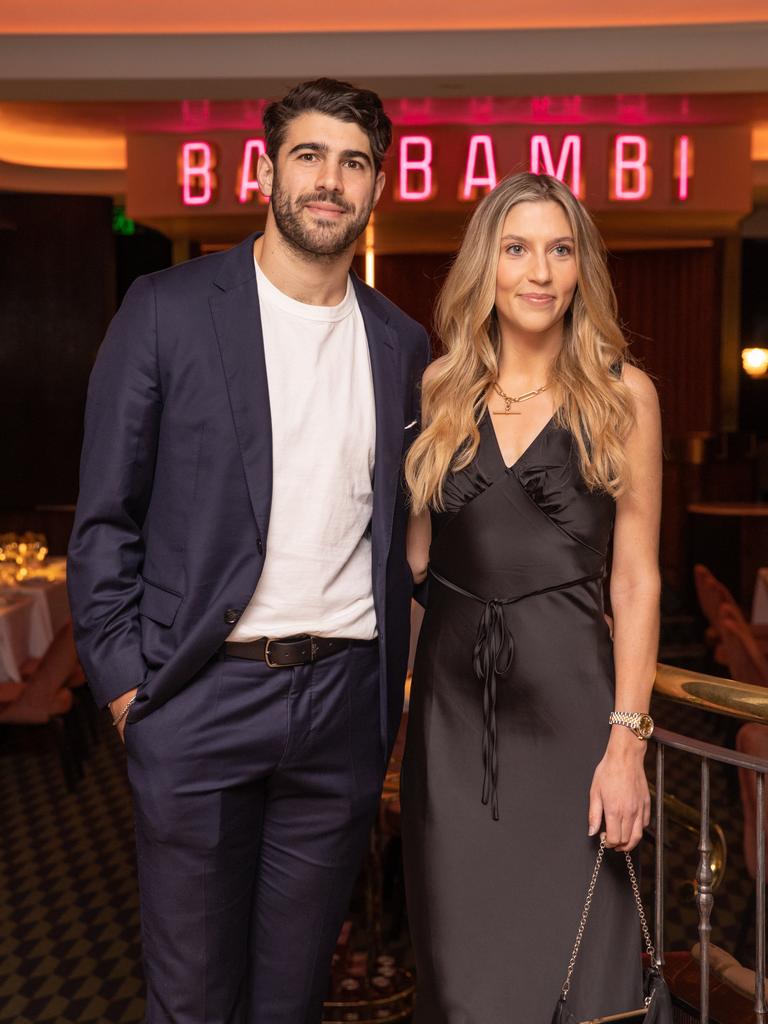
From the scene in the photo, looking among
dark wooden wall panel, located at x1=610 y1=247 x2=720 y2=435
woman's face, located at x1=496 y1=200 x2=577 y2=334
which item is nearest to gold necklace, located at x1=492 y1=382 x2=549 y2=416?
woman's face, located at x1=496 y1=200 x2=577 y2=334

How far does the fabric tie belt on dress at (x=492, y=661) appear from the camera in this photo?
1.96 meters

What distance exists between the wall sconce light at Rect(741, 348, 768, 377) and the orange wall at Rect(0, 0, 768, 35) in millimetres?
7854

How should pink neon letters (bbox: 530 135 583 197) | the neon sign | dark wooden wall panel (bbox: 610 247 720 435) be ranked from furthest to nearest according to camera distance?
1. dark wooden wall panel (bbox: 610 247 720 435)
2. the neon sign
3. pink neon letters (bbox: 530 135 583 197)

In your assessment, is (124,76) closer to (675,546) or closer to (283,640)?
→ (283,640)

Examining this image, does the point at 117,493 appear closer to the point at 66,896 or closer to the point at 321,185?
the point at 321,185

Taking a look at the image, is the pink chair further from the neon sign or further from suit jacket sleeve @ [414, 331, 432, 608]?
the neon sign

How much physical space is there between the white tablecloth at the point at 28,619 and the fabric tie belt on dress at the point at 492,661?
4.06 m

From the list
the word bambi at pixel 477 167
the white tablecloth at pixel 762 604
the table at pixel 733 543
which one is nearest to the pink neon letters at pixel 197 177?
the word bambi at pixel 477 167

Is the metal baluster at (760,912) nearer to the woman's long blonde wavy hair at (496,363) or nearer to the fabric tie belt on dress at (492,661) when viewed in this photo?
the fabric tie belt on dress at (492,661)

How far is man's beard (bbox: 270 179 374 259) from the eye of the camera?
194cm

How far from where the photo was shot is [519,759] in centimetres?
197

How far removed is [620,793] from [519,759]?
18 cm

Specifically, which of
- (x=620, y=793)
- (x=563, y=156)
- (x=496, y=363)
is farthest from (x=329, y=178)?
(x=563, y=156)

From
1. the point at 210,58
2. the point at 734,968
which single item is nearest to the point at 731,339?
the point at 210,58
